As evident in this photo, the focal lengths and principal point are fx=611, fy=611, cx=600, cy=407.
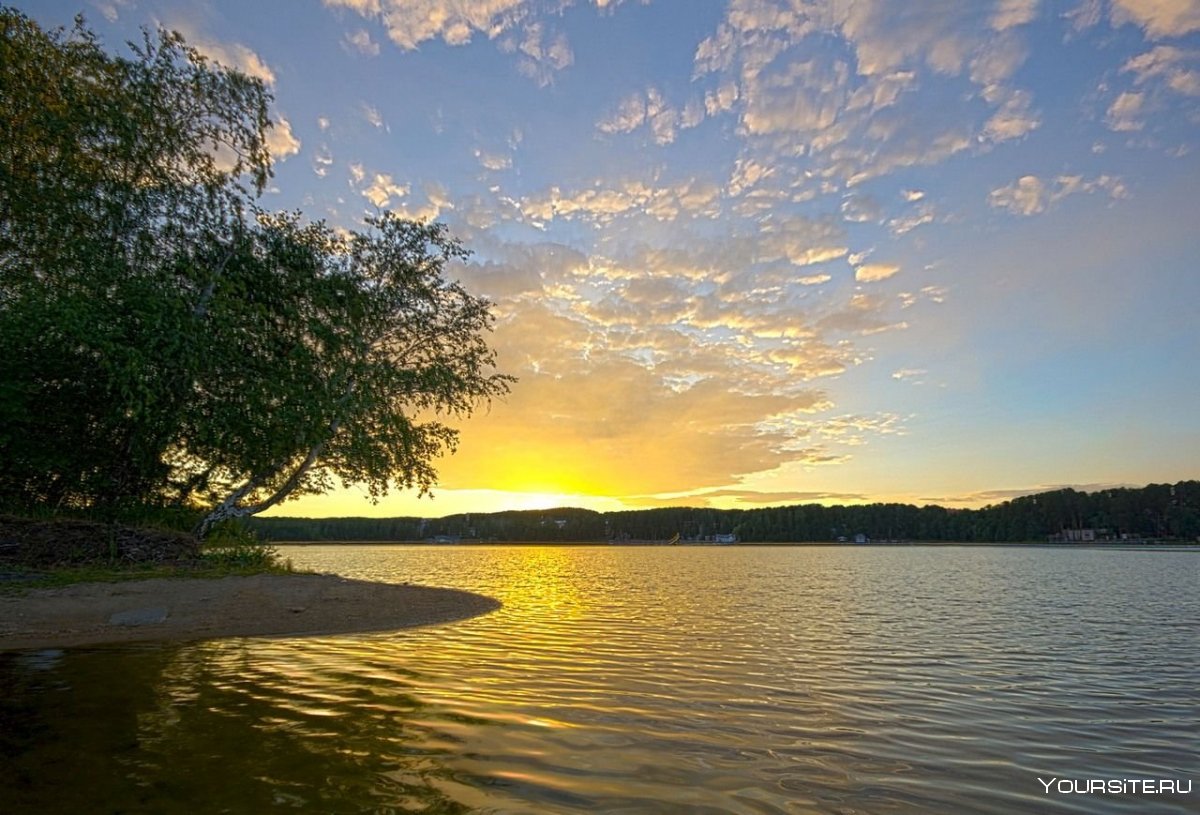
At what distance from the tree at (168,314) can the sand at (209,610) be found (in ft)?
19.4

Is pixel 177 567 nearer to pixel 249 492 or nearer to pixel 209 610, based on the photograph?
pixel 249 492

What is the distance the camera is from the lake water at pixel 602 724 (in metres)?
6.29

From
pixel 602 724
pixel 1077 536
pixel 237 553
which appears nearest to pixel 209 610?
pixel 237 553

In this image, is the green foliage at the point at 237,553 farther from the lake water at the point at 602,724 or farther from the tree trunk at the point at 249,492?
the lake water at the point at 602,724

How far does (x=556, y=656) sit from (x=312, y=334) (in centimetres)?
1978

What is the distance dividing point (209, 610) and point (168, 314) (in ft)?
34.6

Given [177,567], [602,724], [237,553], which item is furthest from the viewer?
[237,553]

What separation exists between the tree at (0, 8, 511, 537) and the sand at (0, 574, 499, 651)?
5.90m

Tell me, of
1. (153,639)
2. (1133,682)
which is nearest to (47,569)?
(153,639)

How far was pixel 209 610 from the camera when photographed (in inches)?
755

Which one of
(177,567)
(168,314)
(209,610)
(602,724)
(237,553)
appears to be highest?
(168,314)

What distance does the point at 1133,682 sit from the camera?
43.0ft

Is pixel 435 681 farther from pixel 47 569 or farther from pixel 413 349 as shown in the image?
pixel 413 349

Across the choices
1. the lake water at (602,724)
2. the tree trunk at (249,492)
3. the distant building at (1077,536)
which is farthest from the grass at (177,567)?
the distant building at (1077,536)
